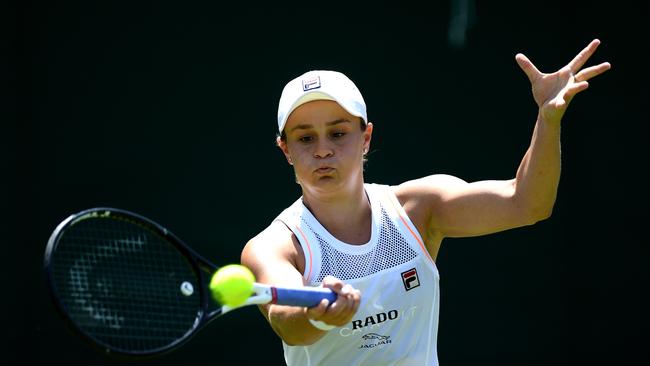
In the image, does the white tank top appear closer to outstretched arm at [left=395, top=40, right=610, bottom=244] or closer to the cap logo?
outstretched arm at [left=395, top=40, right=610, bottom=244]

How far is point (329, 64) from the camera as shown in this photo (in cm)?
558

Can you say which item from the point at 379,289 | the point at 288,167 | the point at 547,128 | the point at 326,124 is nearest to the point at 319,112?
the point at 326,124

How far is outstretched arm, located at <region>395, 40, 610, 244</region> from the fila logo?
0.20 meters

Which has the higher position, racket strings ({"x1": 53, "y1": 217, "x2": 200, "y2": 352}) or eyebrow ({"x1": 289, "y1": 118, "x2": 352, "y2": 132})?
eyebrow ({"x1": 289, "y1": 118, "x2": 352, "y2": 132})

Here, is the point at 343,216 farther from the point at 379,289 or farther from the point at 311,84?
the point at 311,84

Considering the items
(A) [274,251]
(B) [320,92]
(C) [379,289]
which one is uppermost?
(B) [320,92]

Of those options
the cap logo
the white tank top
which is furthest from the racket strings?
the cap logo

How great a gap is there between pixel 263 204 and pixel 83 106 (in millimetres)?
1029

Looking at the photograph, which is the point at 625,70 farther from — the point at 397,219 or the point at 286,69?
the point at 397,219

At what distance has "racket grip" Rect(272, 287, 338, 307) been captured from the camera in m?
3.02

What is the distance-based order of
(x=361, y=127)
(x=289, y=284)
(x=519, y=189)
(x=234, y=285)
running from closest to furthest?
(x=234, y=285) < (x=289, y=284) < (x=519, y=189) < (x=361, y=127)

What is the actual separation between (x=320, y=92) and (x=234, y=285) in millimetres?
836

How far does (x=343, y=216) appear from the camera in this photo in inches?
147

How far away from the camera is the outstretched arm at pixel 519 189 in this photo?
334cm
